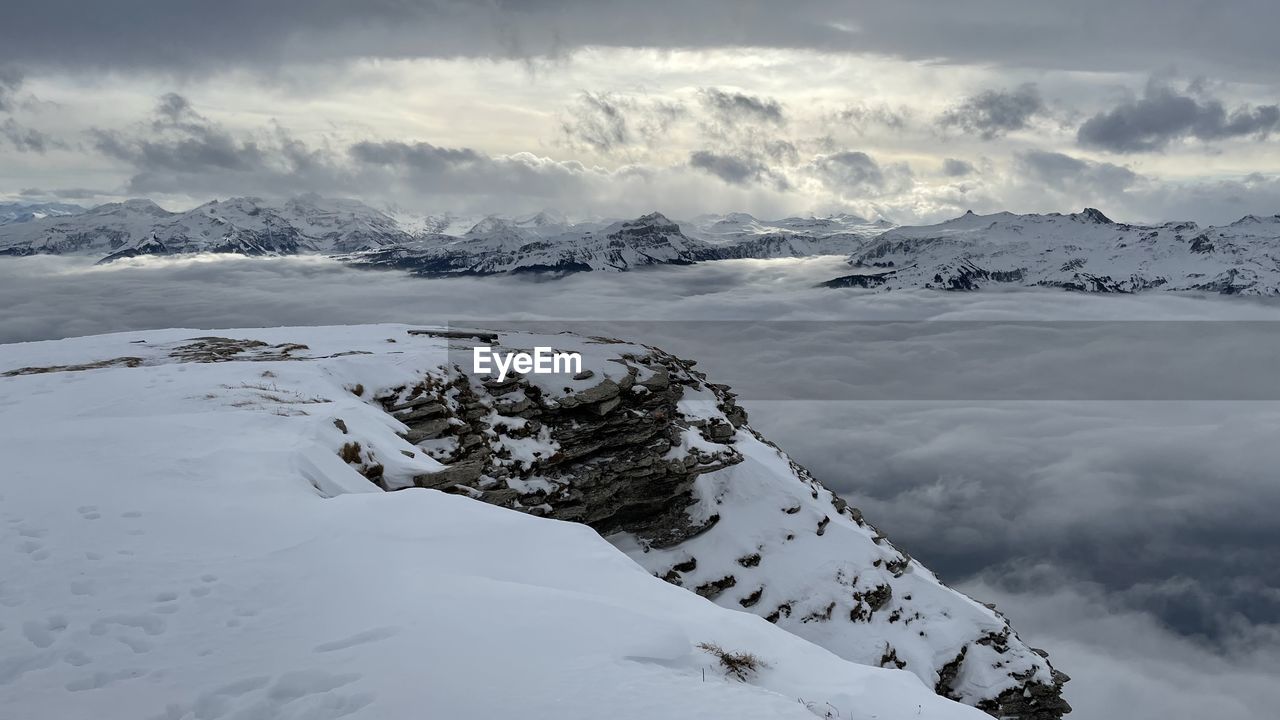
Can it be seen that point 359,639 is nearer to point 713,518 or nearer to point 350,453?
point 350,453

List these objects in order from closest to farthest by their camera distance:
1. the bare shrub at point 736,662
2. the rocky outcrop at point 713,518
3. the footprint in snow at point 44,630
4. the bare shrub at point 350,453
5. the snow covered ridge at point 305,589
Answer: the snow covered ridge at point 305,589, the footprint in snow at point 44,630, the bare shrub at point 736,662, the bare shrub at point 350,453, the rocky outcrop at point 713,518

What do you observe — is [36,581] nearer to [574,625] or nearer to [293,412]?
[574,625]

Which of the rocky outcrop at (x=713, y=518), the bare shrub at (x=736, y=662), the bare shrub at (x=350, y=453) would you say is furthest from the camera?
the rocky outcrop at (x=713, y=518)

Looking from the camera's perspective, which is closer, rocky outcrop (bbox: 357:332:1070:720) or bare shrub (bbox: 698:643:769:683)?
bare shrub (bbox: 698:643:769:683)

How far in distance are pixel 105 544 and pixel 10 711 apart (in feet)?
14.1

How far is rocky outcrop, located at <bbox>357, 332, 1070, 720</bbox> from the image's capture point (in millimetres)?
42781

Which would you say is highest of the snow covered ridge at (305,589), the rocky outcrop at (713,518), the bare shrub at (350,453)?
the snow covered ridge at (305,589)

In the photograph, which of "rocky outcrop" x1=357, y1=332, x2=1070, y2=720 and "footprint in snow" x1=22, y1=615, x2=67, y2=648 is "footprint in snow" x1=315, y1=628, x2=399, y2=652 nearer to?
"footprint in snow" x1=22, y1=615, x2=67, y2=648

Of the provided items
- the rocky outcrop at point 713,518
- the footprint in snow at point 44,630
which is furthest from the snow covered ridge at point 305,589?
the rocky outcrop at point 713,518

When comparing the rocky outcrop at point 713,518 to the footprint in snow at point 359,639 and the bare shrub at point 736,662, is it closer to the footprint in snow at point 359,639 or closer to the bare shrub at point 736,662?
the bare shrub at point 736,662

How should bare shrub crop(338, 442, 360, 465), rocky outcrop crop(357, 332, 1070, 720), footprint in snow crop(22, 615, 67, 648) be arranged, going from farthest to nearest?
rocky outcrop crop(357, 332, 1070, 720) < bare shrub crop(338, 442, 360, 465) < footprint in snow crop(22, 615, 67, 648)

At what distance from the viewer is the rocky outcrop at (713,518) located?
4278 cm

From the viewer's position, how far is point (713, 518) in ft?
170

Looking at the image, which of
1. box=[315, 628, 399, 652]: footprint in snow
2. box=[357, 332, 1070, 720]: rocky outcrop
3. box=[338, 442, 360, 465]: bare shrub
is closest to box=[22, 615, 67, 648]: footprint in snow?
box=[315, 628, 399, 652]: footprint in snow
